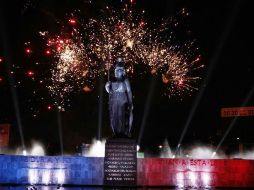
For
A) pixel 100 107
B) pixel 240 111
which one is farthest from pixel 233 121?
pixel 100 107

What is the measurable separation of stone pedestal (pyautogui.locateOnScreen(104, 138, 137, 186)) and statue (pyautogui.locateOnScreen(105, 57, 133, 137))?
666mm

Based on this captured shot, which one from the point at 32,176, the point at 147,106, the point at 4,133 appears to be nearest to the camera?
the point at 32,176

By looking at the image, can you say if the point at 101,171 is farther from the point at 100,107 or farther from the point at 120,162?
the point at 100,107

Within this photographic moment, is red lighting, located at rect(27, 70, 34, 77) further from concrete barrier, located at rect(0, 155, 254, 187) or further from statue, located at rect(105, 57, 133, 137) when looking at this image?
statue, located at rect(105, 57, 133, 137)

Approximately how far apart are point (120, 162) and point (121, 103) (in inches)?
103

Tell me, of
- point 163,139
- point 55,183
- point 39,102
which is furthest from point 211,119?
point 55,183

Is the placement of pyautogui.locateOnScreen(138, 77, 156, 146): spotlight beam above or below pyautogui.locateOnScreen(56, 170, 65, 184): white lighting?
above

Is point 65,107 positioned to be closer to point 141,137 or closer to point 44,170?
point 141,137

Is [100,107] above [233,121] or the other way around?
above

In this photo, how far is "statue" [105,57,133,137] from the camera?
16359mm

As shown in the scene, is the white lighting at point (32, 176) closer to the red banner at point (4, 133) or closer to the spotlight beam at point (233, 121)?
the red banner at point (4, 133)

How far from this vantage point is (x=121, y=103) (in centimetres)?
1644

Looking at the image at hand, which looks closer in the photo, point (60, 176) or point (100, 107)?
point (60, 176)

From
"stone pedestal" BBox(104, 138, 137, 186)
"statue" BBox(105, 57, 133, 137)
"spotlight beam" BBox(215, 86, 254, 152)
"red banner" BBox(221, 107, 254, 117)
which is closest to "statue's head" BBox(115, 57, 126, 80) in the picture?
"statue" BBox(105, 57, 133, 137)
